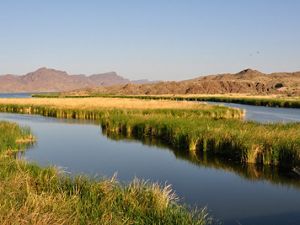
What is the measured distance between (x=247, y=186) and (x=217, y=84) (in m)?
160

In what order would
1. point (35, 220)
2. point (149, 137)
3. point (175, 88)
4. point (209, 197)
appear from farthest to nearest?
point (175, 88) → point (149, 137) → point (209, 197) → point (35, 220)

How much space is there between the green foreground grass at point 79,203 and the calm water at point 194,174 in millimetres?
2254

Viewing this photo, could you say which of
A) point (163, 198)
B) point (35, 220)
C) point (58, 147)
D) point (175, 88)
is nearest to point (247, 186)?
point (163, 198)

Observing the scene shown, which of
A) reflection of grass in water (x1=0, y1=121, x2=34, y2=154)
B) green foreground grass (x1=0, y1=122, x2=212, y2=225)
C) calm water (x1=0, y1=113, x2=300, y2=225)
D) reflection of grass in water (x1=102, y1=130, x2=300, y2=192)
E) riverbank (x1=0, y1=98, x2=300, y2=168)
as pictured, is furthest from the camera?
Answer: reflection of grass in water (x1=0, y1=121, x2=34, y2=154)

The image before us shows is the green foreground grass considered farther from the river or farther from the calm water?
the calm water

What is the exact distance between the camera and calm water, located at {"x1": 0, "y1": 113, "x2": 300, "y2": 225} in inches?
526

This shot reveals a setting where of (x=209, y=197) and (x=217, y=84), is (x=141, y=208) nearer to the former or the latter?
(x=209, y=197)

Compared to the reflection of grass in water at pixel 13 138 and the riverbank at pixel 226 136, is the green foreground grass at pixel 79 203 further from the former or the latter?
the reflection of grass in water at pixel 13 138

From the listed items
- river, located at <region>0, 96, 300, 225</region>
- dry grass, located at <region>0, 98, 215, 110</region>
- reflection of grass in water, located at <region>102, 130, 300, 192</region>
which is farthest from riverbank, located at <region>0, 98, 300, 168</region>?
dry grass, located at <region>0, 98, 215, 110</region>

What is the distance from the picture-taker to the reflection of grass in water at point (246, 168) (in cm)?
1719

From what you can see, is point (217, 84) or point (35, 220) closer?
point (35, 220)

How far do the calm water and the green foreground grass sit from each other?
2.25m

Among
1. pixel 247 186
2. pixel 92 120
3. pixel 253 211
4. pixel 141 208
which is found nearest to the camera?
pixel 141 208

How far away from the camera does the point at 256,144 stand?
19969 millimetres
